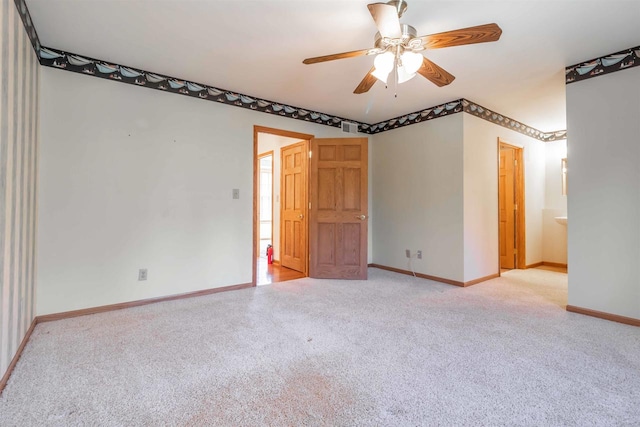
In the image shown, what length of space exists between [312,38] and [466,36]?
3.87ft

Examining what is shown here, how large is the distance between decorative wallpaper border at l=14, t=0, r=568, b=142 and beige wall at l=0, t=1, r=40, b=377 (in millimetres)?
248

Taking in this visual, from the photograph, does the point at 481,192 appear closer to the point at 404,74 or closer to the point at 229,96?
the point at 404,74

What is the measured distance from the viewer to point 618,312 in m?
2.67

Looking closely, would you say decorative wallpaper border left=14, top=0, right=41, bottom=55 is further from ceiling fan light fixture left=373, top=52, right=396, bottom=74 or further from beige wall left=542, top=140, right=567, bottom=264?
beige wall left=542, top=140, right=567, bottom=264

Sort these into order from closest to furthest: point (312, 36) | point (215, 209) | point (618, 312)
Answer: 1. point (312, 36)
2. point (618, 312)
3. point (215, 209)

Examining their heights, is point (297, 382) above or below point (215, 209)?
below

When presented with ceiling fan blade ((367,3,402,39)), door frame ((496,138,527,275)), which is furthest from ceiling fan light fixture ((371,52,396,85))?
door frame ((496,138,527,275))

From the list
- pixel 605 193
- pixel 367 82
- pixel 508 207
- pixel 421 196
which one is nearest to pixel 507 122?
pixel 508 207

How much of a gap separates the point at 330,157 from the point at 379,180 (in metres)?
1.12

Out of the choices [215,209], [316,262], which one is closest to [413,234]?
[316,262]

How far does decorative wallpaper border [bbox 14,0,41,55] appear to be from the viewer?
6.46 ft

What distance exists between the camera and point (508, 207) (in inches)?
199

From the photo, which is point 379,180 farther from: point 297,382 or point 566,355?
point 297,382

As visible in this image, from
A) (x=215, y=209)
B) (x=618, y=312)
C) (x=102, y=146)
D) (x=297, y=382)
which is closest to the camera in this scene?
(x=297, y=382)
